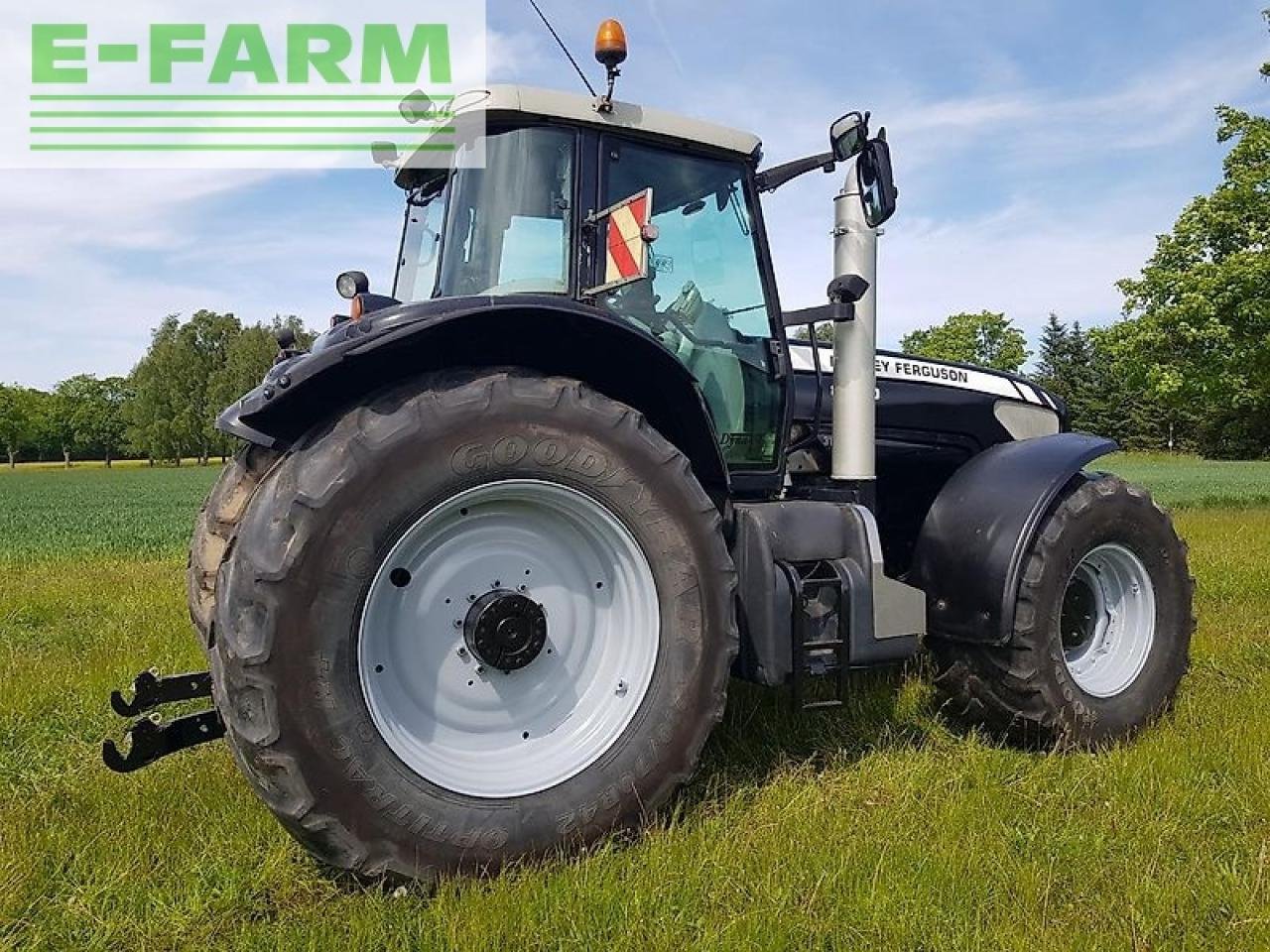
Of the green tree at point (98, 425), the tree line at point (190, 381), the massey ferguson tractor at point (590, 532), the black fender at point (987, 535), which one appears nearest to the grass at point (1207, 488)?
the black fender at point (987, 535)

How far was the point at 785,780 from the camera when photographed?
339 cm

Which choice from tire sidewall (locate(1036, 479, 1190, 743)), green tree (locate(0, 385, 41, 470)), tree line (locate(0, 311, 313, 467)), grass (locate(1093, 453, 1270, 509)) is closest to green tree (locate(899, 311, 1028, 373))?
grass (locate(1093, 453, 1270, 509))

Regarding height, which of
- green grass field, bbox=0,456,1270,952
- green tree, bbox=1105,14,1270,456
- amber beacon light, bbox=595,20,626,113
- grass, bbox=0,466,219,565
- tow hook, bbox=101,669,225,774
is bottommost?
green grass field, bbox=0,456,1270,952

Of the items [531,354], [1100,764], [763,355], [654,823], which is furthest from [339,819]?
[1100,764]

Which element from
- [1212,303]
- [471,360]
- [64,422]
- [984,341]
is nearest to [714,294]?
[471,360]

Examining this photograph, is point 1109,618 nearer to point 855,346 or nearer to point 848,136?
point 855,346

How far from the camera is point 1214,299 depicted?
17141mm

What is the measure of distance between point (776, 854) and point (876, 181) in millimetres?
2452

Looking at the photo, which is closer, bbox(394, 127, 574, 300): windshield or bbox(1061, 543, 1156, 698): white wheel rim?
bbox(394, 127, 574, 300): windshield

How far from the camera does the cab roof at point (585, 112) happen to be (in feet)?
10.9

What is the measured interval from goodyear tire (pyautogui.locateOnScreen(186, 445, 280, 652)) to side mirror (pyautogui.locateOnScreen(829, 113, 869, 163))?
2419 millimetres

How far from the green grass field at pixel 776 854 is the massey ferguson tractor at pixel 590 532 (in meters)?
0.21

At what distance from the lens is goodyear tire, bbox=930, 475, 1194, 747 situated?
375cm

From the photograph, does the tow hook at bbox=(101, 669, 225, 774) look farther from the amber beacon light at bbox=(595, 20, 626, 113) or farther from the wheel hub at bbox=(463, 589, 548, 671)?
the amber beacon light at bbox=(595, 20, 626, 113)
